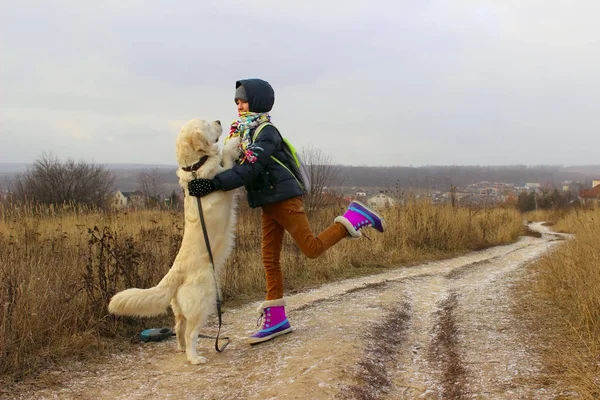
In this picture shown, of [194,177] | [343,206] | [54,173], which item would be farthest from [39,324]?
[54,173]

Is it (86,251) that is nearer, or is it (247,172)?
(247,172)

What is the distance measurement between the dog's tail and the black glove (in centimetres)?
65

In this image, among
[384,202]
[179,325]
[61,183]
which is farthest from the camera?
[61,183]

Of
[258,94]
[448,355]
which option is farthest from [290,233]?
[448,355]

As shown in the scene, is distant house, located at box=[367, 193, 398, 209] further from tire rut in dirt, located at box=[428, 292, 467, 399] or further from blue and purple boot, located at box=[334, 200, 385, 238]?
blue and purple boot, located at box=[334, 200, 385, 238]

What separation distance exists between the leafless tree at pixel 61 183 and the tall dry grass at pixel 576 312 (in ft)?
50.3

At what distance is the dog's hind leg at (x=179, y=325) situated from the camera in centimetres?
A: 342

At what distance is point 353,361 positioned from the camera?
10.1 ft

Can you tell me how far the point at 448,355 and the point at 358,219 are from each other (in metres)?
1.24

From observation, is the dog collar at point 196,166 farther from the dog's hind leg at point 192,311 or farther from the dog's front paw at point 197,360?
the dog's front paw at point 197,360

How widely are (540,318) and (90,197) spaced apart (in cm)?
1722

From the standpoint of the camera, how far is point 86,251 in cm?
512

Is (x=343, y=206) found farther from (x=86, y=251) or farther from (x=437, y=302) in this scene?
(x=86, y=251)

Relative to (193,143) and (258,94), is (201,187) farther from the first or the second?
(258,94)
